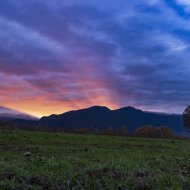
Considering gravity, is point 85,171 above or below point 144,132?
below

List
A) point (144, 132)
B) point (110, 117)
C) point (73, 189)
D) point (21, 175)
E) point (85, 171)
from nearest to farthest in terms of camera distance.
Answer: point (73, 189) → point (21, 175) → point (85, 171) → point (144, 132) → point (110, 117)

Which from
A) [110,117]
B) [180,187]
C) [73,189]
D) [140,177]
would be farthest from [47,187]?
[110,117]

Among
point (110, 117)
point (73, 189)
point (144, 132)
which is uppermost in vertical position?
point (110, 117)

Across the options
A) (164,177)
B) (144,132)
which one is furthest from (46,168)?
(144,132)

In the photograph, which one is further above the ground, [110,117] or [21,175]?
[110,117]

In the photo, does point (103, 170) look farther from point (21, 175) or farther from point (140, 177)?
point (21, 175)

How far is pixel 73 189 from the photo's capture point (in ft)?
34.0

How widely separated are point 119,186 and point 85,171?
1.65 meters

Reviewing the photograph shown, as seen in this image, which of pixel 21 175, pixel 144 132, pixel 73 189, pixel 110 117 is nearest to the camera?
pixel 73 189

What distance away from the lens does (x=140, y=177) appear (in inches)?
467

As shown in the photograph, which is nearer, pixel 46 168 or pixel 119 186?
pixel 119 186

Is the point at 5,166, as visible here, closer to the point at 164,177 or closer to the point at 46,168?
the point at 46,168

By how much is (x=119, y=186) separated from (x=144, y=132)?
54578mm

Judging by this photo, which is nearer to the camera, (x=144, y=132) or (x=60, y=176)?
(x=60, y=176)
